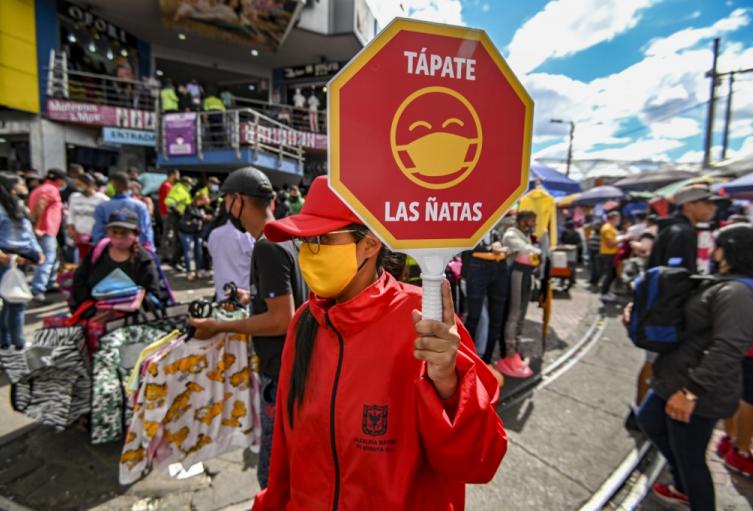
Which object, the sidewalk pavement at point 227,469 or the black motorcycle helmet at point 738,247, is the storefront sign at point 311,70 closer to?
the sidewalk pavement at point 227,469

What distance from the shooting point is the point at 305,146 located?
17000 mm

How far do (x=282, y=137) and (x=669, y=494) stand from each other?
609 inches

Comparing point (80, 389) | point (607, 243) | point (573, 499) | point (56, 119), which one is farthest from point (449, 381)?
point (56, 119)

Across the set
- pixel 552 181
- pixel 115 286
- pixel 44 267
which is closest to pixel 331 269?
pixel 115 286

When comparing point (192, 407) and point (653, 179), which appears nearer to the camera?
point (192, 407)

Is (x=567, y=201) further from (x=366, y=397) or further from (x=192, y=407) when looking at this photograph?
(x=366, y=397)

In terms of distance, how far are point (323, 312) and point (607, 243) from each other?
30.8 feet

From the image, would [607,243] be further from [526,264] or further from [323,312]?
[323,312]

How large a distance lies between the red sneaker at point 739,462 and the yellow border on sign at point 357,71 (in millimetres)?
3682

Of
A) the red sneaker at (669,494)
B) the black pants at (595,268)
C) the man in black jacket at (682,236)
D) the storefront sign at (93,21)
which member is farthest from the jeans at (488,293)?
the storefront sign at (93,21)

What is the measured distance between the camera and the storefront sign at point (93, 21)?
13.8 meters

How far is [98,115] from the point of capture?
12938 millimetres

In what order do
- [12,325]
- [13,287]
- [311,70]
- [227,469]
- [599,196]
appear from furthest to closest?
[311,70] → [599,196] → [12,325] → [13,287] → [227,469]

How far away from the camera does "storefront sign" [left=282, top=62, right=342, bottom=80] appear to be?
2023 centimetres
